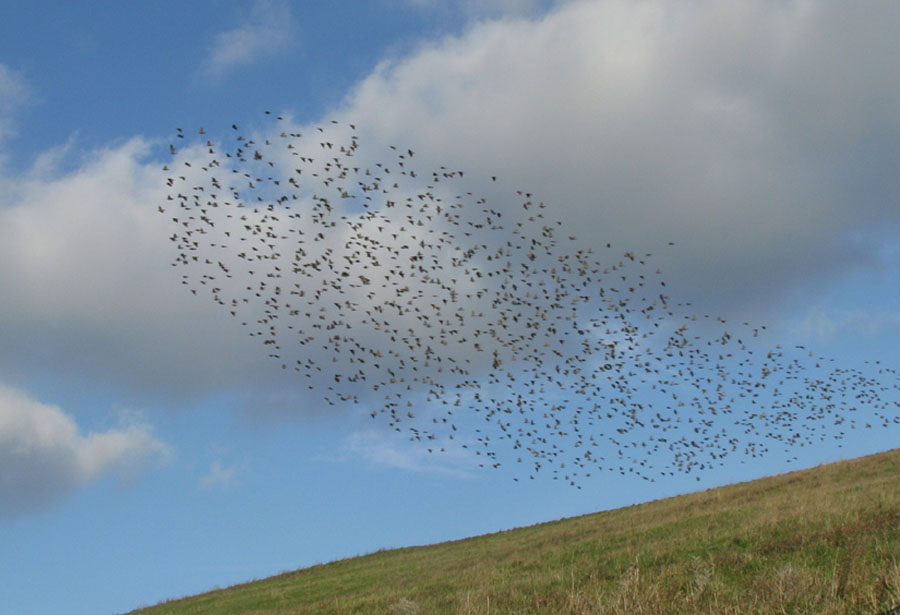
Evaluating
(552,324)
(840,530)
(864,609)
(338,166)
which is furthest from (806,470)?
(864,609)

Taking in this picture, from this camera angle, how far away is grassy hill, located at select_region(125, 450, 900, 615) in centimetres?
1273

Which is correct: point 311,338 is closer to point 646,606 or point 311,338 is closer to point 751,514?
point 751,514

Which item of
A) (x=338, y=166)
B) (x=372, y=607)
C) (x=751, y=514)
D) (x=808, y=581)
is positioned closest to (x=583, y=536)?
(x=751, y=514)

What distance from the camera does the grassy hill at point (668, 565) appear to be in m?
12.7

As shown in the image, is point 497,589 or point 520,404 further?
point 520,404

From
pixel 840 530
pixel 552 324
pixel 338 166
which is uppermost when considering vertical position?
pixel 338 166

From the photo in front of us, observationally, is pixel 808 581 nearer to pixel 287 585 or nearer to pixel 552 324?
pixel 552 324

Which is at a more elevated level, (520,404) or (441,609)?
(520,404)

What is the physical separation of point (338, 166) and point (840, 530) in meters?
16.9

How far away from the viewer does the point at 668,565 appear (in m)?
20.0

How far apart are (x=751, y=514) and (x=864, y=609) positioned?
632 inches

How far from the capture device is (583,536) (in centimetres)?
3184

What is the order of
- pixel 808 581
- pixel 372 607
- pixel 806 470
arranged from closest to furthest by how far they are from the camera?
pixel 808 581 < pixel 372 607 < pixel 806 470

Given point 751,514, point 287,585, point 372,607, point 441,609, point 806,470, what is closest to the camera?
point 441,609
